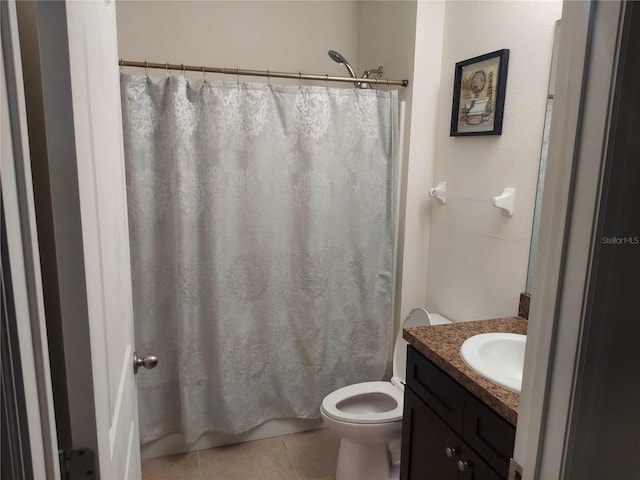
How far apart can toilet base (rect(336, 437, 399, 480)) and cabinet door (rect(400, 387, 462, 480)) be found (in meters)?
0.31

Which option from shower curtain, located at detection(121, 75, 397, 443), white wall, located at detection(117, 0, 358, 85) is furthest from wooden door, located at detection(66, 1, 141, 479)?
white wall, located at detection(117, 0, 358, 85)

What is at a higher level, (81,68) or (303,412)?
(81,68)

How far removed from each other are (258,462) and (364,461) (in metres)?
0.57

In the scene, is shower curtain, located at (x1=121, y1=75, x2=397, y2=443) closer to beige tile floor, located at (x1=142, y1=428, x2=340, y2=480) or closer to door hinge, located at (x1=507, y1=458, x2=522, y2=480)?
beige tile floor, located at (x1=142, y1=428, x2=340, y2=480)

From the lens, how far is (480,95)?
1841 mm

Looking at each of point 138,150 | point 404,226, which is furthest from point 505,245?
point 138,150

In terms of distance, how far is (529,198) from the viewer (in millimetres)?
1666

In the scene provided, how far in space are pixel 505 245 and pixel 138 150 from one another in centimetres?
157

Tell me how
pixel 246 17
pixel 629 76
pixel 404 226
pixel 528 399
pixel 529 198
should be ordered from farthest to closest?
1. pixel 246 17
2. pixel 404 226
3. pixel 529 198
4. pixel 528 399
5. pixel 629 76

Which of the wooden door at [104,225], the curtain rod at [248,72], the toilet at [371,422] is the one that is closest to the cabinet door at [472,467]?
the toilet at [371,422]

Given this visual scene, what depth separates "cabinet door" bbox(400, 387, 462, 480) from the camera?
136 cm

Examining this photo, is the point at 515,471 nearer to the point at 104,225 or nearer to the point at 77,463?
the point at 77,463

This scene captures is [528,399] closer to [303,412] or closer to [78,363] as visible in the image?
[78,363]

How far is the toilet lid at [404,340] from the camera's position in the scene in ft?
6.86
